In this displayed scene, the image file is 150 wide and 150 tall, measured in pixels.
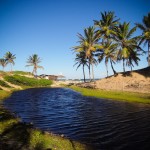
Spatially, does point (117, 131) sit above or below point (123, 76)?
below

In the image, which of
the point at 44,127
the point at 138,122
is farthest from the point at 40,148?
the point at 138,122

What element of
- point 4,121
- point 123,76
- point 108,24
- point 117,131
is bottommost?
point 117,131

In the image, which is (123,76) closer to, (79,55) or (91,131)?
(79,55)

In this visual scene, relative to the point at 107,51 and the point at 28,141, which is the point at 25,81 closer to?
the point at 107,51

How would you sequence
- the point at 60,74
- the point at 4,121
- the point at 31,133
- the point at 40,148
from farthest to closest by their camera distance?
the point at 60,74 → the point at 4,121 → the point at 31,133 → the point at 40,148

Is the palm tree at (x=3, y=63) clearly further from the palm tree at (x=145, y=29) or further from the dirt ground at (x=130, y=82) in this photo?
the palm tree at (x=145, y=29)

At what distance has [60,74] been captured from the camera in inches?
4242

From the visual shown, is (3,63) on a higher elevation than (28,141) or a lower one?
higher

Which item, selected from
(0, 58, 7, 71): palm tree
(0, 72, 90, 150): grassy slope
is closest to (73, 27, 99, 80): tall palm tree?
(0, 72, 90, 150): grassy slope

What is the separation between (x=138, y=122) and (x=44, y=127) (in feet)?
30.8

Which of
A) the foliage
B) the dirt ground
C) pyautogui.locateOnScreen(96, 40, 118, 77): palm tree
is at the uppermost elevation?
pyautogui.locateOnScreen(96, 40, 118, 77): palm tree

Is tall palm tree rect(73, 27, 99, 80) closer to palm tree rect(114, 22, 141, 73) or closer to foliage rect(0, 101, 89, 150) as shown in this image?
palm tree rect(114, 22, 141, 73)

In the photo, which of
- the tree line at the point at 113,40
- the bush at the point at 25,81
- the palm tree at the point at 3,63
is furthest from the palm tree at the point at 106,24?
the palm tree at the point at 3,63

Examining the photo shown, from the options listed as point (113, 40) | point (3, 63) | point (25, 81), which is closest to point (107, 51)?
point (113, 40)
